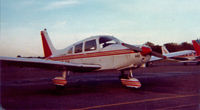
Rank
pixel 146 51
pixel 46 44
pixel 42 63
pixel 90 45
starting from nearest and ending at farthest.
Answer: pixel 146 51 < pixel 42 63 < pixel 90 45 < pixel 46 44

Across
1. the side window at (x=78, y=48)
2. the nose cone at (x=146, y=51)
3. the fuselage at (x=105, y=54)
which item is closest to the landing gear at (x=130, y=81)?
the fuselage at (x=105, y=54)

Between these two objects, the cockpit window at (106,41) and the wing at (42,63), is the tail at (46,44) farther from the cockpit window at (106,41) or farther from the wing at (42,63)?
the cockpit window at (106,41)

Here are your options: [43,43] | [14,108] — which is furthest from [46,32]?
[14,108]

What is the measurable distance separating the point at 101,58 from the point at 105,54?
0.27m

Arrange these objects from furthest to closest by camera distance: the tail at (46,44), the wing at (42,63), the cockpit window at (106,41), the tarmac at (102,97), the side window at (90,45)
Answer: the tail at (46,44) < the side window at (90,45) < the cockpit window at (106,41) < the wing at (42,63) < the tarmac at (102,97)

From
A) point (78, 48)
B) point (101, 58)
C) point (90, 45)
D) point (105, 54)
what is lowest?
point (101, 58)

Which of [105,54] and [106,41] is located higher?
[106,41]

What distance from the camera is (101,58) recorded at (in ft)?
31.6

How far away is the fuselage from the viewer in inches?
354

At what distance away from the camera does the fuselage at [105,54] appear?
9000mm

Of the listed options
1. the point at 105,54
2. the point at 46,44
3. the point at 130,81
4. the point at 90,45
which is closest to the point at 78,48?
the point at 90,45

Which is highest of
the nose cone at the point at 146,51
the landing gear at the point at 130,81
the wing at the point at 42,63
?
the nose cone at the point at 146,51

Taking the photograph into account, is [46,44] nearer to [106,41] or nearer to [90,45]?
[90,45]

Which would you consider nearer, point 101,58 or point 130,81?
point 101,58
